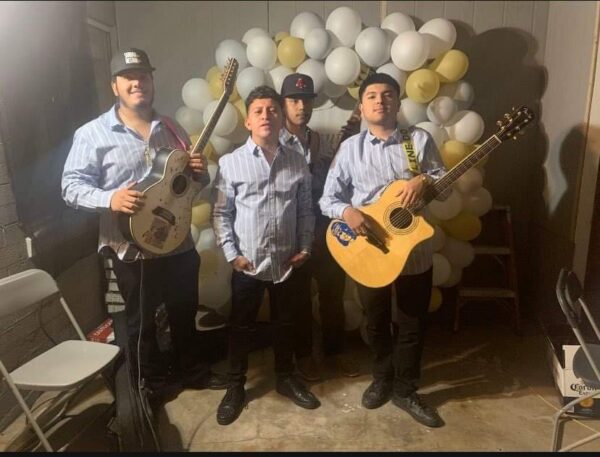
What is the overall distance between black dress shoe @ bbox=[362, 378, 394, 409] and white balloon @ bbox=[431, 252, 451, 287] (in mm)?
698

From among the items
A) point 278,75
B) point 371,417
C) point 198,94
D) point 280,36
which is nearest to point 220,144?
point 198,94

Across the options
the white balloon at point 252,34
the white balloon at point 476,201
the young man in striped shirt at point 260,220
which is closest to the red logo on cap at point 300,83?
the young man in striped shirt at point 260,220

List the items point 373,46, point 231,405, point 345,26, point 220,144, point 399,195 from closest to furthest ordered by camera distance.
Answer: point 399,195
point 231,405
point 373,46
point 345,26
point 220,144

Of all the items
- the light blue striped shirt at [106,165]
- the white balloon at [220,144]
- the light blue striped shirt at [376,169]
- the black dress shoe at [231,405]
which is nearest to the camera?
the light blue striped shirt at [106,165]

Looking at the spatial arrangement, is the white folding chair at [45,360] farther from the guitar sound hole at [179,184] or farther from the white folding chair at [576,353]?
the white folding chair at [576,353]

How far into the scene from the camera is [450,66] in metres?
2.52

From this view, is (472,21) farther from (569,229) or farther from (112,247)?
(112,247)

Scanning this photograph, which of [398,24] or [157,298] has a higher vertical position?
[398,24]

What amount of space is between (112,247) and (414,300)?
131 cm

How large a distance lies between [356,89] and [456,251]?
42.5 inches

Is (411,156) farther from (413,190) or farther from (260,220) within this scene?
(260,220)

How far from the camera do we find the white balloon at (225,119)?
252 cm

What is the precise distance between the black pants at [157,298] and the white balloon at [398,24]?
5.31 feet

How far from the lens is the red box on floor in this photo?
246 cm
